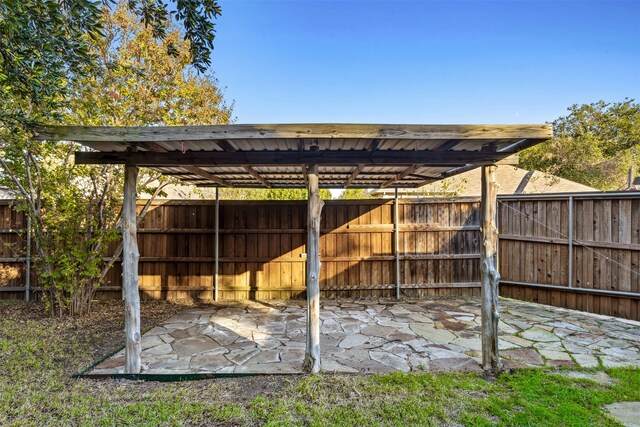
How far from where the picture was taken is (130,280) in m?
3.11

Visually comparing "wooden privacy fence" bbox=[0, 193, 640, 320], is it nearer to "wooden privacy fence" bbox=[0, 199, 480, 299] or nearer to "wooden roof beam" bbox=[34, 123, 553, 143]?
"wooden privacy fence" bbox=[0, 199, 480, 299]

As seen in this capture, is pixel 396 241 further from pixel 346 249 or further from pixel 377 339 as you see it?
pixel 377 339

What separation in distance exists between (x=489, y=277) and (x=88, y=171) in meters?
5.51

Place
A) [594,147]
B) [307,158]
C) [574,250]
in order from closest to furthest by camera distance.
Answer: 1. [307,158]
2. [574,250]
3. [594,147]

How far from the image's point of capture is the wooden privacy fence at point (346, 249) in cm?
559

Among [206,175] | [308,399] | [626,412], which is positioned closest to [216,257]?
[206,175]

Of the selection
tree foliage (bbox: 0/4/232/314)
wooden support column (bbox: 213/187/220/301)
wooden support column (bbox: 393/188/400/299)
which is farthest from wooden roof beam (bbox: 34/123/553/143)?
wooden support column (bbox: 393/188/400/299)

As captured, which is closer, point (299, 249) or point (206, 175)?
point (206, 175)

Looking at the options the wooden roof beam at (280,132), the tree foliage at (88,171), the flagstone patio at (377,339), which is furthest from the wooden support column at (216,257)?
the wooden roof beam at (280,132)

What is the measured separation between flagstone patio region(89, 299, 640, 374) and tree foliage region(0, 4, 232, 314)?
1.66m

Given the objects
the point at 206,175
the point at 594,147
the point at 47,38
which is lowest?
the point at 206,175

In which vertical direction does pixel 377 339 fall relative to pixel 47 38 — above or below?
below

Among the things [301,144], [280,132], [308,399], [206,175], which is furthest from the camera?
[206,175]

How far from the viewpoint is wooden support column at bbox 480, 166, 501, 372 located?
310 centimetres
